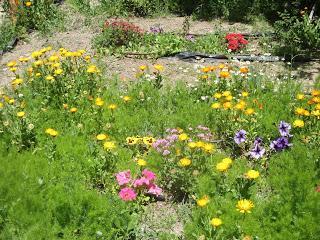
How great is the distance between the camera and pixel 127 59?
9.54 meters

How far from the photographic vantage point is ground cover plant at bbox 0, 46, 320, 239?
4383 mm

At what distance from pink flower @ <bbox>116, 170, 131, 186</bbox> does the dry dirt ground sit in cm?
346

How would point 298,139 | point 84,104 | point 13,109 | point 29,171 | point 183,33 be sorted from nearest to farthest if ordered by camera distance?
point 29,171 → point 298,139 → point 13,109 → point 84,104 → point 183,33

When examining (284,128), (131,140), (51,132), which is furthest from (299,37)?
(51,132)

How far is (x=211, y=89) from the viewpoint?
7.18 meters

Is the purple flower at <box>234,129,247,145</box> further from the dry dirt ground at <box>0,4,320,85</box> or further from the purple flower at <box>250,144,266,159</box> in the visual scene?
the dry dirt ground at <box>0,4,320,85</box>

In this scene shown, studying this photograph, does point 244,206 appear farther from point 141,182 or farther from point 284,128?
point 284,128

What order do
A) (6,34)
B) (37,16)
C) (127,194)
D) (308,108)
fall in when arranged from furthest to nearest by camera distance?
(37,16) < (6,34) < (308,108) < (127,194)

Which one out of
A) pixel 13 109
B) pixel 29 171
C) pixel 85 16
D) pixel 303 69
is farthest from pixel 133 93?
pixel 85 16

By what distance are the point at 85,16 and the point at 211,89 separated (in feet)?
22.3

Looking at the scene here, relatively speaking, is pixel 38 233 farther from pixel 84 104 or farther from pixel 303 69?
pixel 303 69

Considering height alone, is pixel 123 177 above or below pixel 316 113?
below

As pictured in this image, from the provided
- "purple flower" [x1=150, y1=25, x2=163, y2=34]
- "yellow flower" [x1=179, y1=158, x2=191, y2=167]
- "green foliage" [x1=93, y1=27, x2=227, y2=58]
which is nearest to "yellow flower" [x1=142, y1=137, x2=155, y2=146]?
"yellow flower" [x1=179, y1=158, x2=191, y2=167]

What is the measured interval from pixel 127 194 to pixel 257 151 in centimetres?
179
